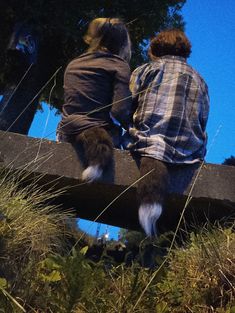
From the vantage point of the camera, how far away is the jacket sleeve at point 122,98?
11.7 ft

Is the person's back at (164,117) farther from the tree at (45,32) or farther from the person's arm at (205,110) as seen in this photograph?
the tree at (45,32)

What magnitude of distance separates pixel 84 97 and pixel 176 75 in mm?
659

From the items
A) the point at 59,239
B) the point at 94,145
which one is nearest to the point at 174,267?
the point at 59,239

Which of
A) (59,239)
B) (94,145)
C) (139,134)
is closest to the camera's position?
(59,239)

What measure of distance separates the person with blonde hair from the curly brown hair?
0.26 m

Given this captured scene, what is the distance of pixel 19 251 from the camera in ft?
8.59

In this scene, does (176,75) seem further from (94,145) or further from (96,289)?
(96,289)

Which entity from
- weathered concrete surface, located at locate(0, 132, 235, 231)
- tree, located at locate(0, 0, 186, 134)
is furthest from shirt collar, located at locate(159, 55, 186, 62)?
tree, located at locate(0, 0, 186, 134)

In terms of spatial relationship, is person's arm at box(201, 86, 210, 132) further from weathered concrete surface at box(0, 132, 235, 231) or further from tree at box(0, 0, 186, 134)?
tree at box(0, 0, 186, 134)

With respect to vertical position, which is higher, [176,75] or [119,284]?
[176,75]

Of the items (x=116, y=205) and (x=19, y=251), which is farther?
(x=116, y=205)

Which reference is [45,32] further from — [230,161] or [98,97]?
[98,97]

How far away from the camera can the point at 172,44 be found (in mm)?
3996

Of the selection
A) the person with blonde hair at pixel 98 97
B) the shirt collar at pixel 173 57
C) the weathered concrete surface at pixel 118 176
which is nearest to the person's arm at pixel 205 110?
the shirt collar at pixel 173 57
